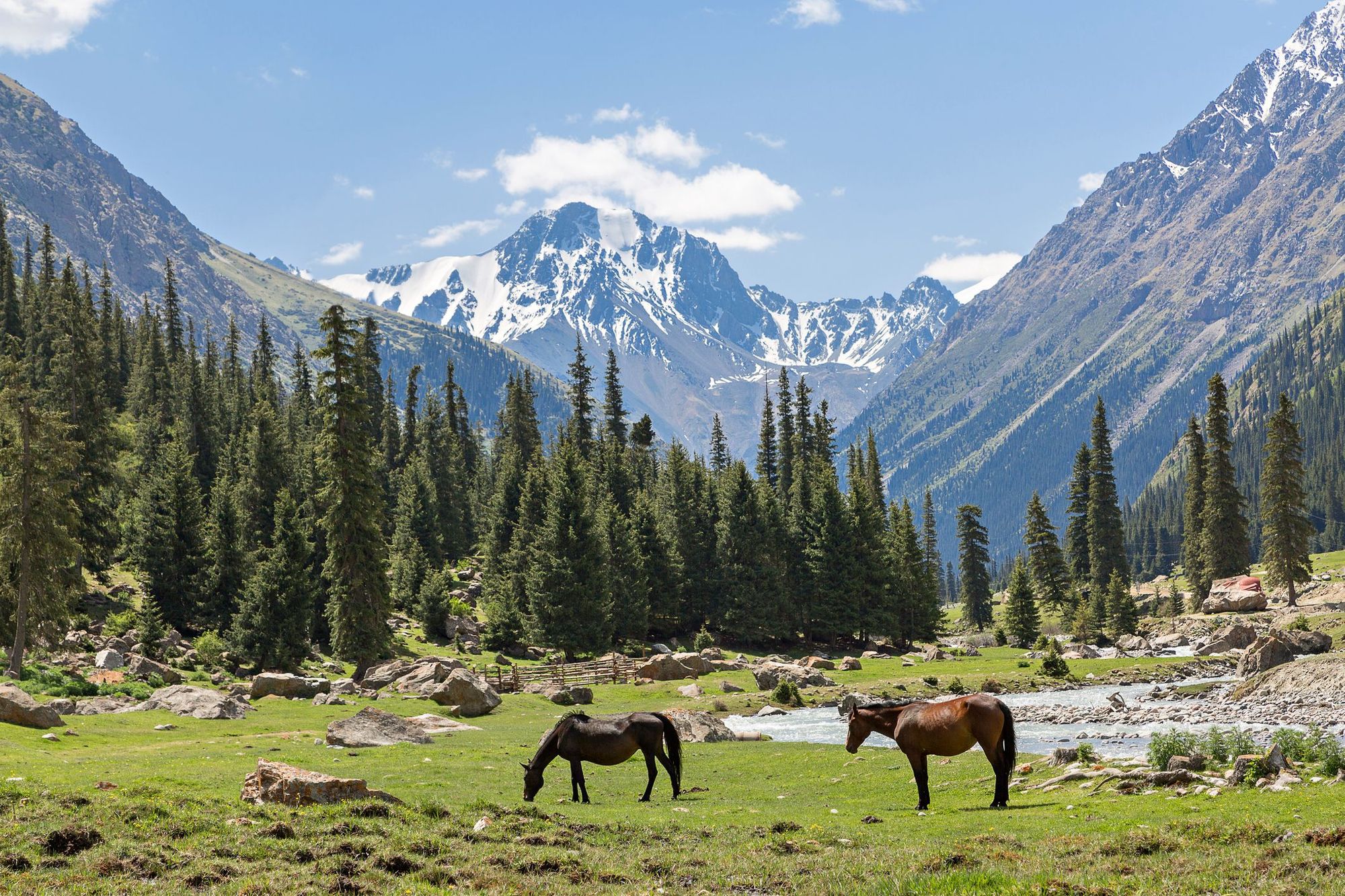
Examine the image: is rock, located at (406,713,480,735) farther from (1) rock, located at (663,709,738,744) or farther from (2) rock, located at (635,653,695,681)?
(2) rock, located at (635,653,695,681)

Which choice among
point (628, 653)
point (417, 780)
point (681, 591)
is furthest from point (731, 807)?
point (681, 591)

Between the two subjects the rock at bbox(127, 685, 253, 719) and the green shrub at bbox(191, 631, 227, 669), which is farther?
the green shrub at bbox(191, 631, 227, 669)

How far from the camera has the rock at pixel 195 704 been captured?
148ft

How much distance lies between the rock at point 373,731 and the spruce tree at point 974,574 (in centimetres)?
10601

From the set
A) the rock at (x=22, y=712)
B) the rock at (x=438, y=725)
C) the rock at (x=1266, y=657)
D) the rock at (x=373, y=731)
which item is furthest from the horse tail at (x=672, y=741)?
the rock at (x=1266, y=657)

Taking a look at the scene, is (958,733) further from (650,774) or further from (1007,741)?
(650,774)

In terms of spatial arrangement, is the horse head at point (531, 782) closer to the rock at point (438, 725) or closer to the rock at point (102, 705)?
the rock at point (438, 725)

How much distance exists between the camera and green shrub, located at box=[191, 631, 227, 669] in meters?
65.2

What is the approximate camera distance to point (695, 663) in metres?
73.7

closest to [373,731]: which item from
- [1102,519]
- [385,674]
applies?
[385,674]

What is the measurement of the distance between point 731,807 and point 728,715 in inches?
1262

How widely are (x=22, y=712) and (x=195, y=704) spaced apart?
32.3 ft

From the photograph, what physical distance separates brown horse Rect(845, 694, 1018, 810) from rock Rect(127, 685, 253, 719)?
34.1m

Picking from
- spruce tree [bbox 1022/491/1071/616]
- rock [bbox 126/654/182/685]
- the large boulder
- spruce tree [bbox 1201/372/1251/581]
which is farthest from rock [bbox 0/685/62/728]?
spruce tree [bbox 1022/491/1071/616]
